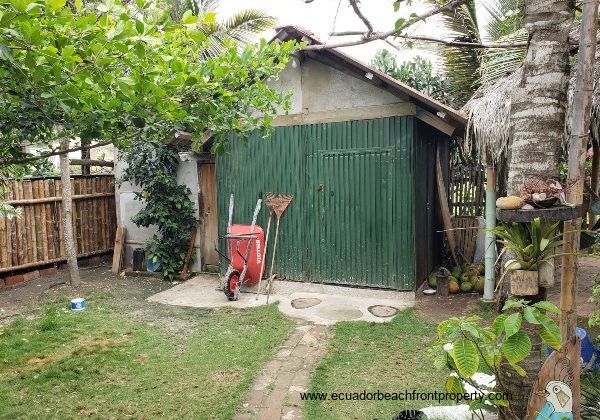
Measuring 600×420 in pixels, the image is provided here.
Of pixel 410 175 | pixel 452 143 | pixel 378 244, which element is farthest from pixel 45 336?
pixel 452 143

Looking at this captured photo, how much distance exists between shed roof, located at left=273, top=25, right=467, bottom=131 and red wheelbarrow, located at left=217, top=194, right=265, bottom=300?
8.12ft

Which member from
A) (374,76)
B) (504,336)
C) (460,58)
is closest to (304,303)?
(374,76)

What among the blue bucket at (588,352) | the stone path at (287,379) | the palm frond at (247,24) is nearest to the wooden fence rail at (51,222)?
the palm frond at (247,24)

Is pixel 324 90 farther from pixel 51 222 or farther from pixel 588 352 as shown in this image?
pixel 51 222

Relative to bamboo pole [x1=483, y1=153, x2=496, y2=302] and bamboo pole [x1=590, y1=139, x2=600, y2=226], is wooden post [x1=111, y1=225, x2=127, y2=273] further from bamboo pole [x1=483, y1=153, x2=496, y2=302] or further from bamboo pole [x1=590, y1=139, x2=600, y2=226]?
bamboo pole [x1=590, y1=139, x2=600, y2=226]

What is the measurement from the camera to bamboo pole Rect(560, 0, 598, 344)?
6.01 ft

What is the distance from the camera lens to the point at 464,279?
6.21 meters

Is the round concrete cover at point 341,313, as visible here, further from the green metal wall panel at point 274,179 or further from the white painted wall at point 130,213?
the white painted wall at point 130,213

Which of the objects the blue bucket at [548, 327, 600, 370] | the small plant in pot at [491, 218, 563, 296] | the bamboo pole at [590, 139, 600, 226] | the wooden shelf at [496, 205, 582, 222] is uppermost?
the bamboo pole at [590, 139, 600, 226]

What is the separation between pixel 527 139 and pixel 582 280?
555cm

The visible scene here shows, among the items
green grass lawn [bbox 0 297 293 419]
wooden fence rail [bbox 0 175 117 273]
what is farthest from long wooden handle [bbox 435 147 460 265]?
wooden fence rail [bbox 0 175 117 273]

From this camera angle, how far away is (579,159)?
187 centimetres

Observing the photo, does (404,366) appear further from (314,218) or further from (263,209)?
(263,209)

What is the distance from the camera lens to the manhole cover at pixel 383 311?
209 inches
